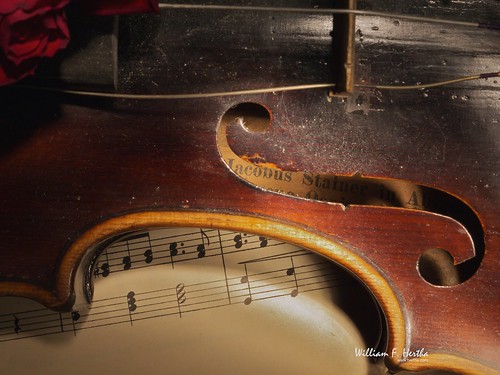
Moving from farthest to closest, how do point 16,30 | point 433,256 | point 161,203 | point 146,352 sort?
point 146,352 → point 433,256 → point 161,203 → point 16,30

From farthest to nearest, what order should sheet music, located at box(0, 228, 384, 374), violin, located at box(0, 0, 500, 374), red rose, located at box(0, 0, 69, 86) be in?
1. sheet music, located at box(0, 228, 384, 374)
2. violin, located at box(0, 0, 500, 374)
3. red rose, located at box(0, 0, 69, 86)

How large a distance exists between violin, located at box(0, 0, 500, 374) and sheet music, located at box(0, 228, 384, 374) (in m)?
0.23

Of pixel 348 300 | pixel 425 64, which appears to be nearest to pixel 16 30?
pixel 425 64

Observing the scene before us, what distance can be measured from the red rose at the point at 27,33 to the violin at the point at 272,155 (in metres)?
0.15

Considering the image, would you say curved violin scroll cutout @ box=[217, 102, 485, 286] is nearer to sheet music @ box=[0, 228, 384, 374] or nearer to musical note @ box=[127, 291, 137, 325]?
sheet music @ box=[0, 228, 384, 374]

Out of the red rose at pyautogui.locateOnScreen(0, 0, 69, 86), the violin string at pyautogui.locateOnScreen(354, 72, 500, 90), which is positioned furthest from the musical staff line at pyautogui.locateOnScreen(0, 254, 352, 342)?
the red rose at pyautogui.locateOnScreen(0, 0, 69, 86)

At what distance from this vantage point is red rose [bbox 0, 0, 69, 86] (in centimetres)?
64

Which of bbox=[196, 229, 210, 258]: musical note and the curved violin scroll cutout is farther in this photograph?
A: bbox=[196, 229, 210, 258]: musical note

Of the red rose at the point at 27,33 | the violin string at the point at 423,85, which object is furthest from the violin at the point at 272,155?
the red rose at the point at 27,33

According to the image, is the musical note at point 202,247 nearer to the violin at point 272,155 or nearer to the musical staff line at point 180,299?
the musical staff line at point 180,299

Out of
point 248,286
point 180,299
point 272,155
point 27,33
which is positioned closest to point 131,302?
point 180,299

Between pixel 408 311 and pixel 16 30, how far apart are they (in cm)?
73

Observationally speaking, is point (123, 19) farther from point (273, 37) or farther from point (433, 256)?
point (433, 256)

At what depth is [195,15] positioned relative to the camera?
893 mm
